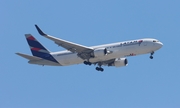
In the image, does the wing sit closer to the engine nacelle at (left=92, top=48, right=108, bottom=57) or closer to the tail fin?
the engine nacelle at (left=92, top=48, right=108, bottom=57)

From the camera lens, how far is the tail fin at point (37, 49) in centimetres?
7583

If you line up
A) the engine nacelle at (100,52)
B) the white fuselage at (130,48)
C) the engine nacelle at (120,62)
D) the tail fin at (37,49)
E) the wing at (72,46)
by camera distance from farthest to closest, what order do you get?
the engine nacelle at (120,62)
the tail fin at (37,49)
the engine nacelle at (100,52)
the white fuselage at (130,48)
the wing at (72,46)

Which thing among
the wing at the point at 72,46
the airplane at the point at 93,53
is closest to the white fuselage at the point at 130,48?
the airplane at the point at 93,53

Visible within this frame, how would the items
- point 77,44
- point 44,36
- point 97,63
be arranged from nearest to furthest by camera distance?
1. point 44,36
2. point 77,44
3. point 97,63

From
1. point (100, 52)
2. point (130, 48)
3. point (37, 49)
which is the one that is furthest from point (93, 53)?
point (37, 49)

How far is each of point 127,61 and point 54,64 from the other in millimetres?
11995

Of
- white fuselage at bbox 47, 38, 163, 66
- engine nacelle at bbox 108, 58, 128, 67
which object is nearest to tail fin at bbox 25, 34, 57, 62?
white fuselage at bbox 47, 38, 163, 66

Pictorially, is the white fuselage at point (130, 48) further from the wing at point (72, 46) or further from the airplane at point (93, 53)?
the wing at point (72, 46)

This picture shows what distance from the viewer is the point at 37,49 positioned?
78.1 m

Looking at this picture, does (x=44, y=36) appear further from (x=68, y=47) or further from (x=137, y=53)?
(x=137, y=53)

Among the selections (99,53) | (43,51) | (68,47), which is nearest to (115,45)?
(99,53)

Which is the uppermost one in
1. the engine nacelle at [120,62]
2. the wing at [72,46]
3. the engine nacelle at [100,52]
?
the wing at [72,46]

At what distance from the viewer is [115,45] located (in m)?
71.1

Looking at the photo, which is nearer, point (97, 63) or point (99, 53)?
point (99, 53)
